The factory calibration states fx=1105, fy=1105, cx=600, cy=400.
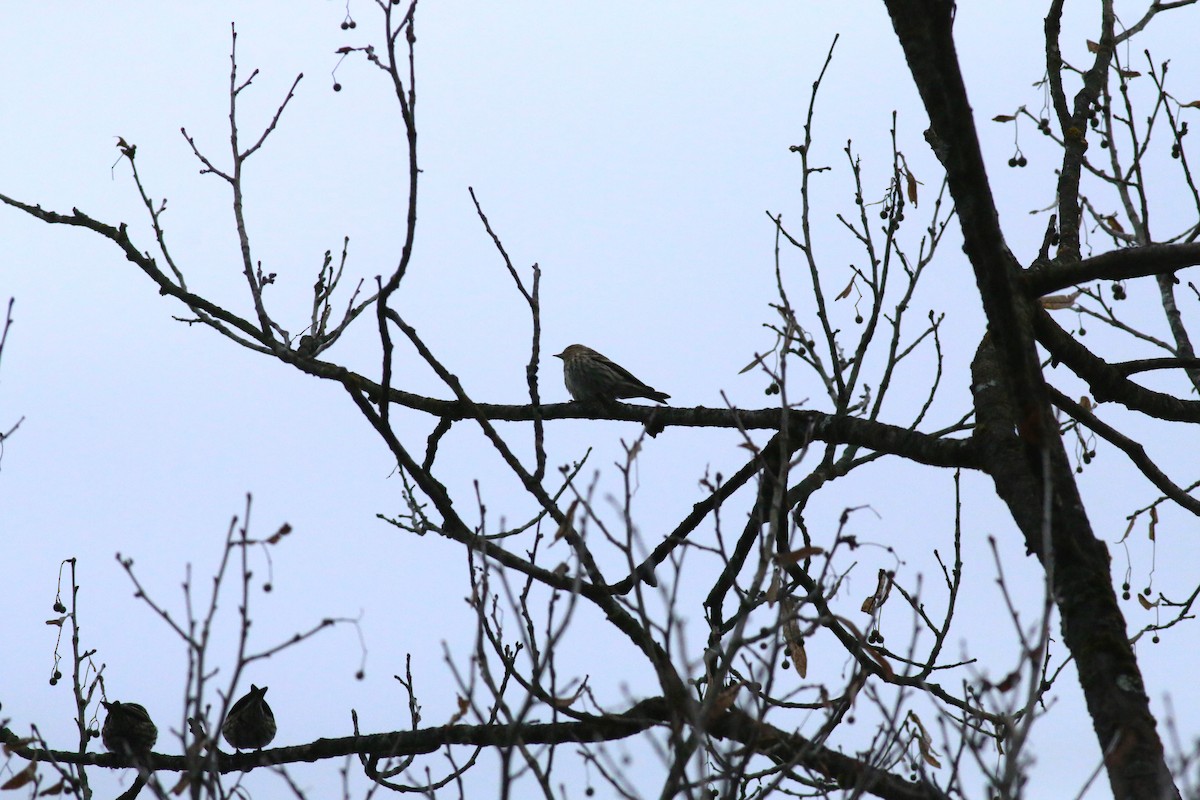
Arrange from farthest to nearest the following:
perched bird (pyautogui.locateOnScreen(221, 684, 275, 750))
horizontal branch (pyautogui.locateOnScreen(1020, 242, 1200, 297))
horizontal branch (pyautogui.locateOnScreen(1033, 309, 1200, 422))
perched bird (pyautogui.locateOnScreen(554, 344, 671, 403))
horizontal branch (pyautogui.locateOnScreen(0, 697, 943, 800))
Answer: perched bird (pyautogui.locateOnScreen(554, 344, 671, 403)), perched bird (pyautogui.locateOnScreen(221, 684, 275, 750)), horizontal branch (pyautogui.locateOnScreen(1033, 309, 1200, 422)), horizontal branch (pyautogui.locateOnScreen(1020, 242, 1200, 297)), horizontal branch (pyautogui.locateOnScreen(0, 697, 943, 800))

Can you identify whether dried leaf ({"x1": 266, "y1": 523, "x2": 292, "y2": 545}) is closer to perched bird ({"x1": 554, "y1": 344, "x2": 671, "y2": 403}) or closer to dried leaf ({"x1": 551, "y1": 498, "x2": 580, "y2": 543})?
dried leaf ({"x1": 551, "y1": 498, "x2": 580, "y2": 543})

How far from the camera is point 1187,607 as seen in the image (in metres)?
6.70

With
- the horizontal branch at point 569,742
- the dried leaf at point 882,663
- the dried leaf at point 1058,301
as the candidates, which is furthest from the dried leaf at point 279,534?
the dried leaf at point 1058,301

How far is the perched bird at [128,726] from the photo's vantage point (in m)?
6.13

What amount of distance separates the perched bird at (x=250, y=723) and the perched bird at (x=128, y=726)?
454 mm

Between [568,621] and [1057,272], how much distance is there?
2.17 m

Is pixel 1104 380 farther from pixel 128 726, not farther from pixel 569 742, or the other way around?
A: pixel 128 726

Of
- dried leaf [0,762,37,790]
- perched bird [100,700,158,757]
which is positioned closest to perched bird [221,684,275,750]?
perched bird [100,700,158,757]

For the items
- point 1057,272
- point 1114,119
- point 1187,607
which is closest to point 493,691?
point 1057,272

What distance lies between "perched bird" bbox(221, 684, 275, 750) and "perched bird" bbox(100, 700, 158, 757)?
17.9 inches

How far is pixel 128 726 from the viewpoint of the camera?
6.17 m

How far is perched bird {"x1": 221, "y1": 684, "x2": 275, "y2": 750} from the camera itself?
610 centimetres

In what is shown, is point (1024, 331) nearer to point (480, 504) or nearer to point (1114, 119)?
point (480, 504)

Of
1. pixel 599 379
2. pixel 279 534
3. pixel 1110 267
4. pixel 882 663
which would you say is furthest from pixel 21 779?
pixel 599 379
